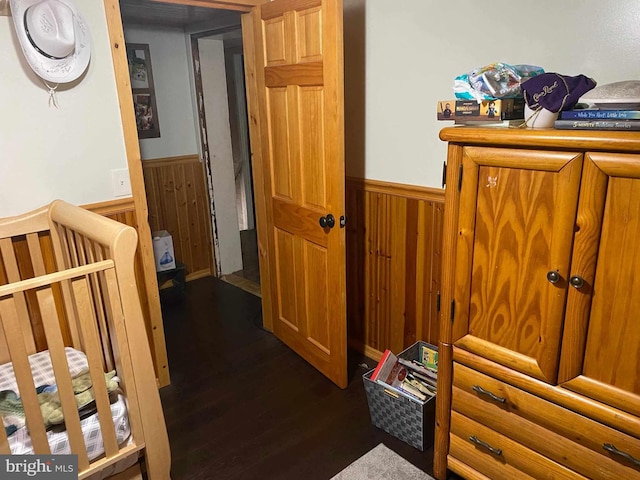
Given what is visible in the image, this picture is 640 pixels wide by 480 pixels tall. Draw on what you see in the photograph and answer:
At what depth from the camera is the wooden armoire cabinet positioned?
4.10 ft

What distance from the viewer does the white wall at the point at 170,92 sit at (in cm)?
358

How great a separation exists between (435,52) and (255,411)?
74.3 inches

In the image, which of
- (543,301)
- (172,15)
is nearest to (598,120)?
(543,301)

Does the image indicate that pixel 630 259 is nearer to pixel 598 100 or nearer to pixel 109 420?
pixel 598 100

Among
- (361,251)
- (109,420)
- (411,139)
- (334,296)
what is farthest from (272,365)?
(411,139)

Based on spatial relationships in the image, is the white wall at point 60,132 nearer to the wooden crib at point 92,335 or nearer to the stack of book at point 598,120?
the wooden crib at point 92,335

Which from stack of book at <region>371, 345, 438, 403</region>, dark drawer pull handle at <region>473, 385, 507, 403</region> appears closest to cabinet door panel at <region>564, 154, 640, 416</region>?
dark drawer pull handle at <region>473, 385, 507, 403</region>

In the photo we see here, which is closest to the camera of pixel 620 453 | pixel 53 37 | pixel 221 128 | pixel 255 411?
pixel 620 453

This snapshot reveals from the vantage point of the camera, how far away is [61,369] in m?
1.45

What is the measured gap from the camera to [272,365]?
2744 millimetres

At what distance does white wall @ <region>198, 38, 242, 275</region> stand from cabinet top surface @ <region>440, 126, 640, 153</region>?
8.93 feet

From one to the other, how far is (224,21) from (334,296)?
2.19m

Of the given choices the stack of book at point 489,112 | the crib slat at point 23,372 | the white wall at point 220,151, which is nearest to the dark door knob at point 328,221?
the stack of book at point 489,112

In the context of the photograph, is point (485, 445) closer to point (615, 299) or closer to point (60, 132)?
point (615, 299)
